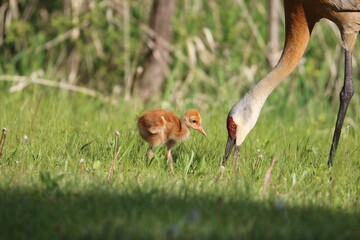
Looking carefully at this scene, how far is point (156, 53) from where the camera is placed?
8750 millimetres

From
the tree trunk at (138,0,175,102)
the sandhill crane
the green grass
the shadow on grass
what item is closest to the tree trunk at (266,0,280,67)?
the tree trunk at (138,0,175,102)

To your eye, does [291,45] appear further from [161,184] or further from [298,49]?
[161,184]

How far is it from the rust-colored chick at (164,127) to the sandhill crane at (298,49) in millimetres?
386

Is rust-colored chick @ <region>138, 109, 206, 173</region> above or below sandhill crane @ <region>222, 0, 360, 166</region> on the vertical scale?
below

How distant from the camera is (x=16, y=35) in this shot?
28.8 feet

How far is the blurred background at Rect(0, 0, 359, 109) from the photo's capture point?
8.63 metres

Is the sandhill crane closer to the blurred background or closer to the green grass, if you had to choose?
the green grass

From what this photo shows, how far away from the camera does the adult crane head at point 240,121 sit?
5586mm

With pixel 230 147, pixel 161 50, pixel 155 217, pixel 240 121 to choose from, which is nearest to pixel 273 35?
pixel 161 50

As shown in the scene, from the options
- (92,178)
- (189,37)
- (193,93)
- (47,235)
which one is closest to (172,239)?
(47,235)

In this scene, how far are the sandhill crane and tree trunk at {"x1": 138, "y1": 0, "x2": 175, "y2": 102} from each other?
2753 millimetres

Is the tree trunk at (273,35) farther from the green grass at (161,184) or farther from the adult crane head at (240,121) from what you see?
the adult crane head at (240,121)

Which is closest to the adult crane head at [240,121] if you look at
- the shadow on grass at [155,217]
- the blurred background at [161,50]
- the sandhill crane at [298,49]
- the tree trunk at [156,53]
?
the sandhill crane at [298,49]

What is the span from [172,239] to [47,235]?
1.88ft
